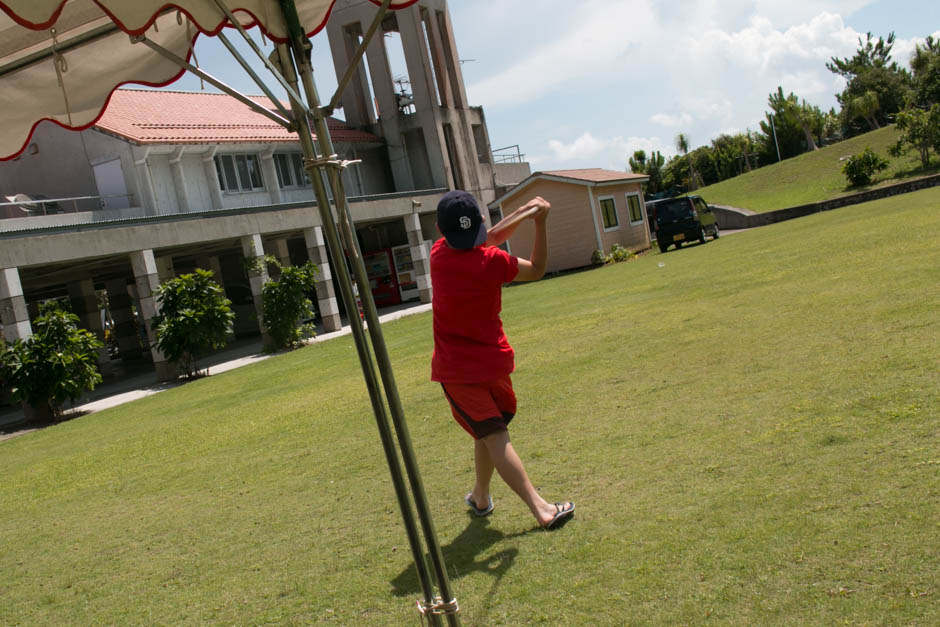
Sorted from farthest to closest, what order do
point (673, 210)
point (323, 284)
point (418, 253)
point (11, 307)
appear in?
point (673, 210) < point (418, 253) < point (323, 284) < point (11, 307)

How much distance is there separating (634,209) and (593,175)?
3.29m

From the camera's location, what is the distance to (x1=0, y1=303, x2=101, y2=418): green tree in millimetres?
15938

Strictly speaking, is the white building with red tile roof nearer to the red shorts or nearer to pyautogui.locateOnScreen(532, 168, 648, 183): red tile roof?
pyautogui.locateOnScreen(532, 168, 648, 183): red tile roof

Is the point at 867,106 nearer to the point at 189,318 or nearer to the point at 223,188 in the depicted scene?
the point at 223,188

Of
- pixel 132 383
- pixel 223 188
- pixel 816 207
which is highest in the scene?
pixel 223 188

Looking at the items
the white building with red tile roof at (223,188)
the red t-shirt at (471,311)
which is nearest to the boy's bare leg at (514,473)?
the red t-shirt at (471,311)

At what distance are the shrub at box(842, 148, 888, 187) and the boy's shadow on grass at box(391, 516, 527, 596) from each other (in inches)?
1817

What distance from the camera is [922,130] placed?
137 ft

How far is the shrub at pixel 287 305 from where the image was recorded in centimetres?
2159

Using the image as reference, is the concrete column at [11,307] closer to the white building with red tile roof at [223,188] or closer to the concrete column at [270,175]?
the white building with red tile roof at [223,188]

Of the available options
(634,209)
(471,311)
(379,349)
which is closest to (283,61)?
(379,349)

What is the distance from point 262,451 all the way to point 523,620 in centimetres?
517

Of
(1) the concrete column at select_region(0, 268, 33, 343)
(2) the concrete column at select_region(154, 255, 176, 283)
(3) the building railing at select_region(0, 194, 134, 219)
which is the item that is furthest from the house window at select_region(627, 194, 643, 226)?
(1) the concrete column at select_region(0, 268, 33, 343)

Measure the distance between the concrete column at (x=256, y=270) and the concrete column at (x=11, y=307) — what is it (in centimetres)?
666
